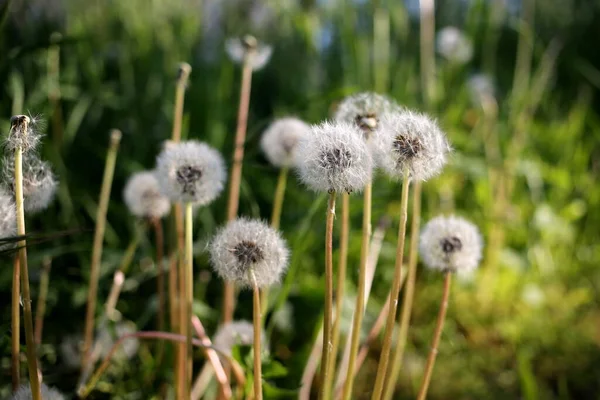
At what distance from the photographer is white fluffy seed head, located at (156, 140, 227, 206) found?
1057 millimetres

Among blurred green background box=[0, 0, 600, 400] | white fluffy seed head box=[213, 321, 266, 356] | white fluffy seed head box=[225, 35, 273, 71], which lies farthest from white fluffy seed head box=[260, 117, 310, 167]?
white fluffy seed head box=[213, 321, 266, 356]

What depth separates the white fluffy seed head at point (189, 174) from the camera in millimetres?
1057

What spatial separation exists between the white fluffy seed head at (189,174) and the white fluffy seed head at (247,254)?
155mm

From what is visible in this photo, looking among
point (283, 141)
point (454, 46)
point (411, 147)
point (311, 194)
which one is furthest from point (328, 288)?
point (454, 46)

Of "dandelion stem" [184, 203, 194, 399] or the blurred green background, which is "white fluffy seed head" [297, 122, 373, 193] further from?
the blurred green background

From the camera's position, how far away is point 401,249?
2.88 ft

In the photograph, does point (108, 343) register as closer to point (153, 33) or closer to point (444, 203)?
point (444, 203)

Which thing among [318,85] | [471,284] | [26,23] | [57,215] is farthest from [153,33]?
[471,284]

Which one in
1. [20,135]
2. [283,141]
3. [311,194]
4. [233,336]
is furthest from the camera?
[311,194]

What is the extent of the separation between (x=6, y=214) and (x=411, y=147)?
63 cm

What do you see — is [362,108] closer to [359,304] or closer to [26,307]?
[359,304]

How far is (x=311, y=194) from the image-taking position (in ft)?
7.79

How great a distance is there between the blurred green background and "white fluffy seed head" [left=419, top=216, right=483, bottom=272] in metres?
0.30

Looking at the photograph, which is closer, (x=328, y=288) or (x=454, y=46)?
(x=328, y=288)
